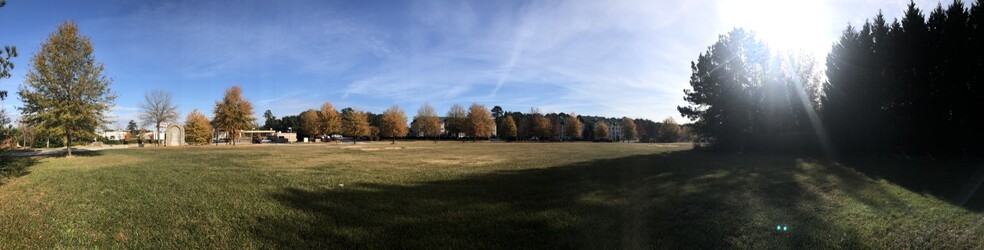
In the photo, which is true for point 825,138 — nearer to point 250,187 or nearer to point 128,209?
point 250,187

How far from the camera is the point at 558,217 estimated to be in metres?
6.85

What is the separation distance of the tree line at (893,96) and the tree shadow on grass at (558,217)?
14.0m

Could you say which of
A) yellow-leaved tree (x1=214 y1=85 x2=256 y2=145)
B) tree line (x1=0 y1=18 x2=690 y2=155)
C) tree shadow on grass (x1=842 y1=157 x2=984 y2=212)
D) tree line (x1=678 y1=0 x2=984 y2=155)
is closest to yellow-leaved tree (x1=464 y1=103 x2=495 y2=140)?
tree line (x1=0 y1=18 x2=690 y2=155)

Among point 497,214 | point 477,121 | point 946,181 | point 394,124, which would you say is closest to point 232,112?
point 394,124

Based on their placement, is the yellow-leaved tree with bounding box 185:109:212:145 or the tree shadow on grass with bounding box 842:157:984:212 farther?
the yellow-leaved tree with bounding box 185:109:212:145

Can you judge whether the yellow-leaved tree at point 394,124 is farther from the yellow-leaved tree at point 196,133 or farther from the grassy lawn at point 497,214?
the grassy lawn at point 497,214

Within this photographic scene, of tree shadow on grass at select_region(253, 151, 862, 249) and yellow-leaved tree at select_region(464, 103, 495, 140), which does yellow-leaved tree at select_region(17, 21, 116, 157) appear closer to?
tree shadow on grass at select_region(253, 151, 862, 249)

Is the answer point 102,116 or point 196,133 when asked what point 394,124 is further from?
point 102,116

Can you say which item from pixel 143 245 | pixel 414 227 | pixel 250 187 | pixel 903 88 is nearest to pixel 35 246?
pixel 143 245

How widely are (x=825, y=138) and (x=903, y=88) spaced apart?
4166 millimetres

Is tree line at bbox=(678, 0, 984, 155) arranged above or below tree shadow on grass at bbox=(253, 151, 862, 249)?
above

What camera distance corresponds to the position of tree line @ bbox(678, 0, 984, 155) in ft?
59.4

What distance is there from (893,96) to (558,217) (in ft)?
73.1

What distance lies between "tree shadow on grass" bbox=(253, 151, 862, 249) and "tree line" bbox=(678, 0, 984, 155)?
45.9 feet
